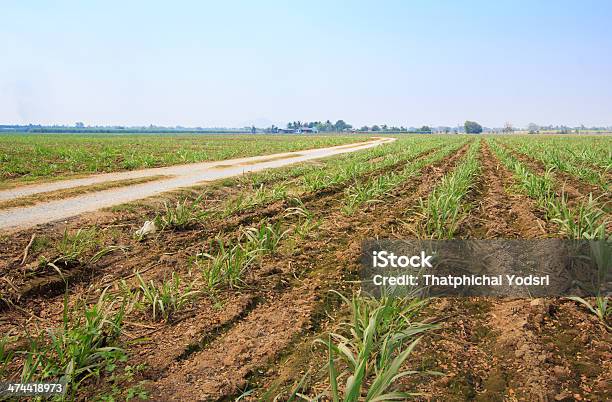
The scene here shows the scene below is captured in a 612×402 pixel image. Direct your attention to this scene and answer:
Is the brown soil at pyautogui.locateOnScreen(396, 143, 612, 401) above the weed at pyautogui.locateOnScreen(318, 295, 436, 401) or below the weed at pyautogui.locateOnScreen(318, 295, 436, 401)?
below

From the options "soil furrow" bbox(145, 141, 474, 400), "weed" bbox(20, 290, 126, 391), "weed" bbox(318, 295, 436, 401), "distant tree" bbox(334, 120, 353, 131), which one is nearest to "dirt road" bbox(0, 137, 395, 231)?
"weed" bbox(20, 290, 126, 391)

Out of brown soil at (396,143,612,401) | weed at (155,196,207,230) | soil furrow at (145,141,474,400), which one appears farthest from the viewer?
weed at (155,196,207,230)

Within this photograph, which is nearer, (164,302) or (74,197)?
(164,302)

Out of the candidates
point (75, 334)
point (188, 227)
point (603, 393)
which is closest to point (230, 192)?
point (188, 227)

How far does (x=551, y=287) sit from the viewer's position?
3.68 metres

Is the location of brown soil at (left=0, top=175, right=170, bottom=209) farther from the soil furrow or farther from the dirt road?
the soil furrow

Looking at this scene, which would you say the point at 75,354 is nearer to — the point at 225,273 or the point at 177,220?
the point at 225,273

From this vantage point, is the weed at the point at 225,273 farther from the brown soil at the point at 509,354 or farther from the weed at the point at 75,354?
the brown soil at the point at 509,354

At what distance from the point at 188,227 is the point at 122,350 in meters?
3.67

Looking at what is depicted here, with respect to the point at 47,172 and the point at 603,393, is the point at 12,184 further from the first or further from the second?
the point at 603,393
